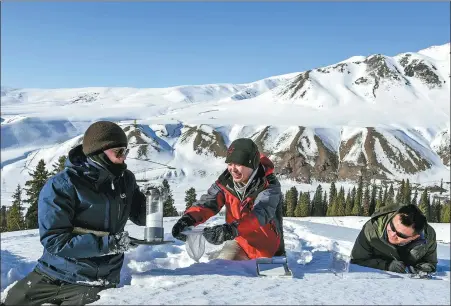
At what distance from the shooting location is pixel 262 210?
6414 millimetres

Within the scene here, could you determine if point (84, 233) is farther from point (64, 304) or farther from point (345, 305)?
point (345, 305)

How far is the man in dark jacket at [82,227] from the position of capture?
5008mm

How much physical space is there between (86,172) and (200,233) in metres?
1.91

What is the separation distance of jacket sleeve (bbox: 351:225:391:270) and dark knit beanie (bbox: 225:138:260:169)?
222 centimetres

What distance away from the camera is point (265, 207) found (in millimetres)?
6449

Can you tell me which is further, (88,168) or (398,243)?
(398,243)

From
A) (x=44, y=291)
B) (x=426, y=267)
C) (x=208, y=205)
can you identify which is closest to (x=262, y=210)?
(x=208, y=205)

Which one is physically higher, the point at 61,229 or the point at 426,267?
the point at 61,229

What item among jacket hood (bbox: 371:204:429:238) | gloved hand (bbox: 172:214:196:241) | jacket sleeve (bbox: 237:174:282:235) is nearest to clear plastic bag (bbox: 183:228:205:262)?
gloved hand (bbox: 172:214:196:241)

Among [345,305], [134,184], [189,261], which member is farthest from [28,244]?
[345,305]

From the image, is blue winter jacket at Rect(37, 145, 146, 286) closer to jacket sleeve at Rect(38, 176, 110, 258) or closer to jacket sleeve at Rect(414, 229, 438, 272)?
jacket sleeve at Rect(38, 176, 110, 258)

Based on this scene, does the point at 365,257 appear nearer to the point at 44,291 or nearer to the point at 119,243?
the point at 119,243

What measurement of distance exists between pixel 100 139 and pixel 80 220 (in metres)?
0.99

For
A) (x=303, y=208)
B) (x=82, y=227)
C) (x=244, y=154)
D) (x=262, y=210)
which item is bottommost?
(x=303, y=208)
